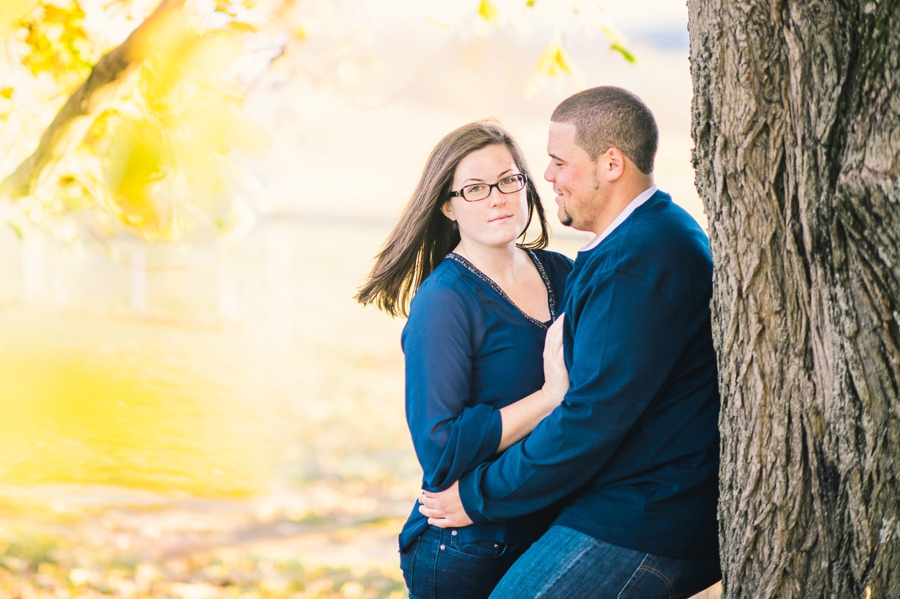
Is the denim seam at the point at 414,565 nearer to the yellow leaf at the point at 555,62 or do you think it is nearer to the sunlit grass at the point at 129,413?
the yellow leaf at the point at 555,62

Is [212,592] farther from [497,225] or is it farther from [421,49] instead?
[421,49]

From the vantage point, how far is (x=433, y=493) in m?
2.16

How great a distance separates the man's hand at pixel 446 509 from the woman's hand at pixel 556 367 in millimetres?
360

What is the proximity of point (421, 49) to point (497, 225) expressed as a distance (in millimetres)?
11450

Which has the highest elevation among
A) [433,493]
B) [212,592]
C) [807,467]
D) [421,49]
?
[421,49]

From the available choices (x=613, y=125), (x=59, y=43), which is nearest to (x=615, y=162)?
(x=613, y=125)

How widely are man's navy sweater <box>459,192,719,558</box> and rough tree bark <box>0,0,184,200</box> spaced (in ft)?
7.06

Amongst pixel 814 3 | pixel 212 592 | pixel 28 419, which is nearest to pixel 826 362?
pixel 814 3

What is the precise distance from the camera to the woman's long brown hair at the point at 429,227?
242 cm

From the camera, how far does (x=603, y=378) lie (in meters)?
1.84

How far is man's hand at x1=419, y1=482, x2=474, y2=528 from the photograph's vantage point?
6.99 feet

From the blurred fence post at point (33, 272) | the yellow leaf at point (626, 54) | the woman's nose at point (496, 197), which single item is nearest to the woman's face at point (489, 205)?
the woman's nose at point (496, 197)

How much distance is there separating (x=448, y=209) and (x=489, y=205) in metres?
0.16

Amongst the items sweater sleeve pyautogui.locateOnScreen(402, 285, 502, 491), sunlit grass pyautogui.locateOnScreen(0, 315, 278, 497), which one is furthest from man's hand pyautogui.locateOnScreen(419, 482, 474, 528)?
sunlit grass pyautogui.locateOnScreen(0, 315, 278, 497)
